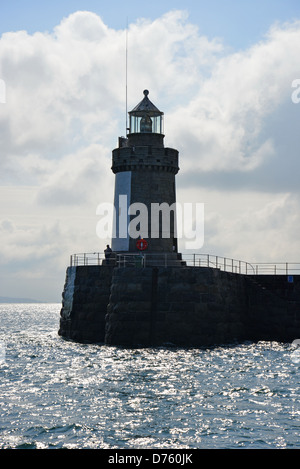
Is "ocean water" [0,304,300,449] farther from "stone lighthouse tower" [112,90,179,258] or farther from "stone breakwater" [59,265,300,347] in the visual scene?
"stone lighthouse tower" [112,90,179,258]

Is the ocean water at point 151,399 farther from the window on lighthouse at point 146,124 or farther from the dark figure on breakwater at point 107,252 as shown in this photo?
the window on lighthouse at point 146,124

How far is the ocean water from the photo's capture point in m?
18.5

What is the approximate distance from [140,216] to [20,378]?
18.7m

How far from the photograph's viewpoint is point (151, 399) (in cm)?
2348

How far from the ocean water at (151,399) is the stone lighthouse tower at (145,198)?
33.7ft

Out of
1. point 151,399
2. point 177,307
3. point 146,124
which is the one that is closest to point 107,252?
point 177,307

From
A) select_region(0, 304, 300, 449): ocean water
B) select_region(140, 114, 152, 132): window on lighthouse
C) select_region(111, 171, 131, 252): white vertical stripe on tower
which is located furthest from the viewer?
select_region(140, 114, 152, 132): window on lighthouse

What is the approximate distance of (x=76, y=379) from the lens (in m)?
27.8

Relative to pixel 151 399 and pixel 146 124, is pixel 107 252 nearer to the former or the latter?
pixel 146 124

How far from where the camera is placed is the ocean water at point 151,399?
1853cm

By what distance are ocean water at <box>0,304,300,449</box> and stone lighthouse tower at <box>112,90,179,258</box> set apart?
10264mm

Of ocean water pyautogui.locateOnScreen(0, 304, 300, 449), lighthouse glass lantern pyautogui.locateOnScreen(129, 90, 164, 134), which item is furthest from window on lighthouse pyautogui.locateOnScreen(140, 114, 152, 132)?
ocean water pyautogui.locateOnScreen(0, 304, 300, 449)
